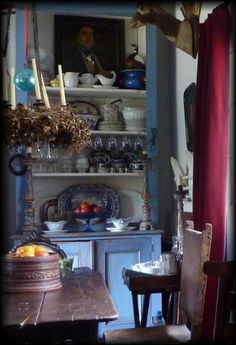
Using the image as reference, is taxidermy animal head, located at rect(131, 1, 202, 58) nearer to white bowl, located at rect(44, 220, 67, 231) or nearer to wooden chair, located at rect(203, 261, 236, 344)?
wooden chair, located at rect(203, 261, 236, 344)

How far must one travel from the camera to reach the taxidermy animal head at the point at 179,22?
225 cm

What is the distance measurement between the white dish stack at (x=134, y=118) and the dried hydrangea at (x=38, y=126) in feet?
4.31

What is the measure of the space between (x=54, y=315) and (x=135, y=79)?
7.61ft

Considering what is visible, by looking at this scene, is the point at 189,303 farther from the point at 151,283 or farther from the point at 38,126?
the point at 38,126

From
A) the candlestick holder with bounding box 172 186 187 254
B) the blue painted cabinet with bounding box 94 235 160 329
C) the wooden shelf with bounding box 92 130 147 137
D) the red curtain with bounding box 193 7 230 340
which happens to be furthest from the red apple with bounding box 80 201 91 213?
the red curtain with bounding box 193 7 230 340

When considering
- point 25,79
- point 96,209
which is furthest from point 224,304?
point 96,209

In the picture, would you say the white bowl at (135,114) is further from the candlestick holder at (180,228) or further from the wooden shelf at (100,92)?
the candlestick holder at (180,228)

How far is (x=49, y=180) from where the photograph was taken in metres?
3.48

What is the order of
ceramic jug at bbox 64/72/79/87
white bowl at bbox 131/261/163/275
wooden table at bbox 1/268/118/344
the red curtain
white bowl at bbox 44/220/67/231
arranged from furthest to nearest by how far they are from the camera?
ceramic jug at bbox 64/72/79/87 < white bowl at bbox 44/220/67/231 < white bowl at bbox 131/261/163/275 < the red curtain < wooden table at bbox 1/268/118/344

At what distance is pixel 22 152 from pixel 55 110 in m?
1.08

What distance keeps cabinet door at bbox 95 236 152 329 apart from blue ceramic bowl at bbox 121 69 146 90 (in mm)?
1203

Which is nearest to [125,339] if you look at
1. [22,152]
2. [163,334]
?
[163,334]

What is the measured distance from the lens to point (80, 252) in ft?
9.91

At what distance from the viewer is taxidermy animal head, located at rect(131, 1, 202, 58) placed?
2.25 meters
